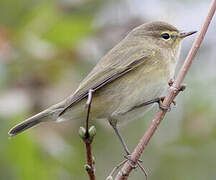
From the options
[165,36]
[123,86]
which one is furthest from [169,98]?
[165,36]

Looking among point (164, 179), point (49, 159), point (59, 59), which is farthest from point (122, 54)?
point (164, 179)

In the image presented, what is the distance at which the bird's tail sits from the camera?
312cm

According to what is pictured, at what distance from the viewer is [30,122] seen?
3490 millimetres

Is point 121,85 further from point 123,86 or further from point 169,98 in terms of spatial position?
point 169,98

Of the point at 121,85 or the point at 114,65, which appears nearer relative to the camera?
the point at 121,85

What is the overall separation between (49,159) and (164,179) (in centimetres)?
169

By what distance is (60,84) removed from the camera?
382 centimetres

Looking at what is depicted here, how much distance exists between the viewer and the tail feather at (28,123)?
3.12 meters

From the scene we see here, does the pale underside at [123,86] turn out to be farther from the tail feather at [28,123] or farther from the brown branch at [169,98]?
the brown branch at [169,98]

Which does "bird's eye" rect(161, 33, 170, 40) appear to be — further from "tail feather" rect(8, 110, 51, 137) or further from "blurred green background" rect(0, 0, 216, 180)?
"tail feather" rect(8, 110, 51, 137)

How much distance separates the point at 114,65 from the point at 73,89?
39 centimetres

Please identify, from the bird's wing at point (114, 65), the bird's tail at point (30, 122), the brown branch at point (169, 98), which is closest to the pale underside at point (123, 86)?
the bird's wing at point (114, 65)

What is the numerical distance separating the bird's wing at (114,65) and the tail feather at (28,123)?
0.21 metres

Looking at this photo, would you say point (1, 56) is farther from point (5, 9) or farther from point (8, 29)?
point (5, 9)
